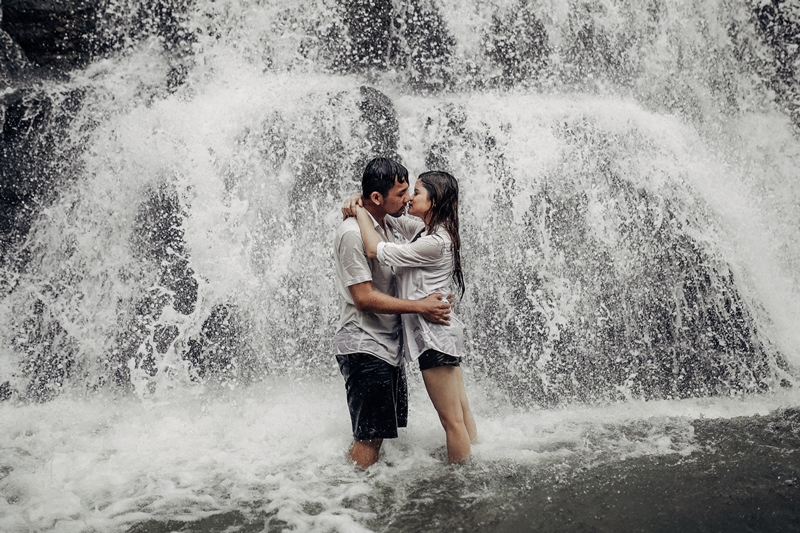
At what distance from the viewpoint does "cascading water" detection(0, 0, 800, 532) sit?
4.94m

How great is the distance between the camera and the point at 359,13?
8.47m

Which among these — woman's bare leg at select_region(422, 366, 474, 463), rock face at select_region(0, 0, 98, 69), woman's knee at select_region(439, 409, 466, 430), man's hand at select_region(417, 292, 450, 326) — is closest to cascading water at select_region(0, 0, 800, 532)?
rock face at select_region(0, 0, 98, 69)

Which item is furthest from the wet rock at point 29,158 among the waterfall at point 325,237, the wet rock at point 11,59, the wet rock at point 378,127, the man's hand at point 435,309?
the man's hand at point 435,309

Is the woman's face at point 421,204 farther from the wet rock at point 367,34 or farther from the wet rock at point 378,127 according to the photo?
the wet rock at point 367,34

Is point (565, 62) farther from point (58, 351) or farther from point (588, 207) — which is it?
point (58, 351)

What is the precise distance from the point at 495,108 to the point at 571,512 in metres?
4.73

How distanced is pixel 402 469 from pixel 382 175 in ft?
5.78

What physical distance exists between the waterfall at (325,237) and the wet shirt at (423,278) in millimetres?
2077

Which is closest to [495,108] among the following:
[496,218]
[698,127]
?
[496,218]

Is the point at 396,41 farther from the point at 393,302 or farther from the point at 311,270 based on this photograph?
the point at 393,302

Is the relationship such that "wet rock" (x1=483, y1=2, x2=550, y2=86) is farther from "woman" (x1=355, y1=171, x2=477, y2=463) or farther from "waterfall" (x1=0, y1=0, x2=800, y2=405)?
"woman" (x1=355, y1=171, x2=477, y2=463)

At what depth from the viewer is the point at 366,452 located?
12.9 feet

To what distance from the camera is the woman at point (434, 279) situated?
12.1 feet

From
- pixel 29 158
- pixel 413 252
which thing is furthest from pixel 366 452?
pixel 29 158
